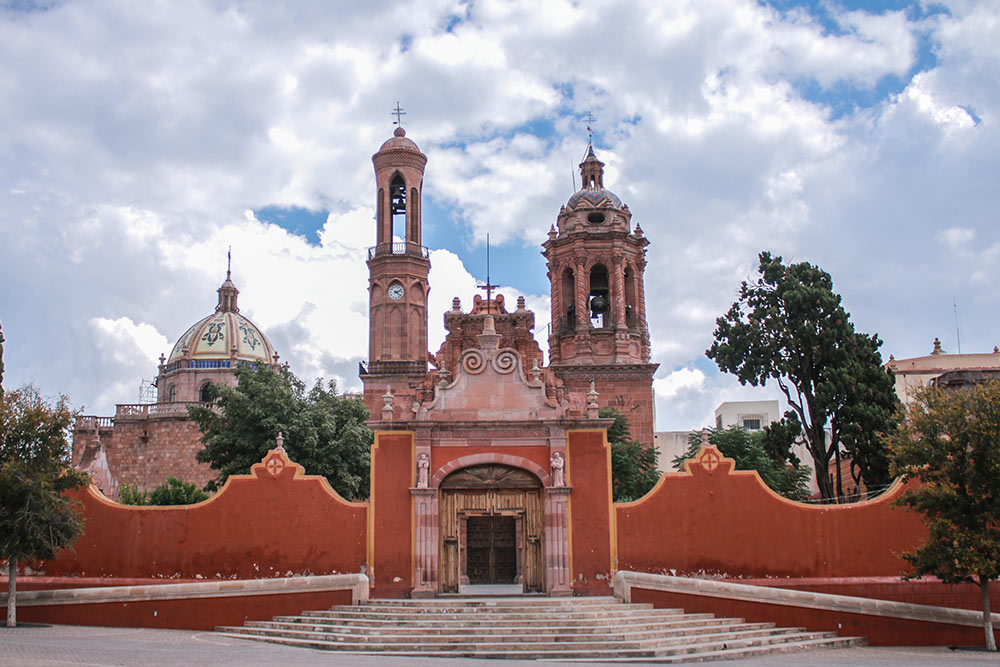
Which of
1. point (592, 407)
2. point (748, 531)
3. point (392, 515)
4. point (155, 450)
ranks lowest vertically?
point (748, 531)

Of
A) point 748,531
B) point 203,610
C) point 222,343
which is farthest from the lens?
point 222,343

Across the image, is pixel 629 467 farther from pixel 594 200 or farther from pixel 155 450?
pixel 155 450

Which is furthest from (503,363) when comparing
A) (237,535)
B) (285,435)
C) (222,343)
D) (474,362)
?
(222,343)

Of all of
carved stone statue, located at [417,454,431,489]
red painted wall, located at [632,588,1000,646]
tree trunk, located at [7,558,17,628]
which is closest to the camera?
red painted wall, located at [632,588,1000,646]

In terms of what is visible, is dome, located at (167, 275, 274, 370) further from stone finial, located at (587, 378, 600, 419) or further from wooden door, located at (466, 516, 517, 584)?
stone finial, located at (587, 378, 600, 419)

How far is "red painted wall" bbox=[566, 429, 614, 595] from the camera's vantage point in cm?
1941

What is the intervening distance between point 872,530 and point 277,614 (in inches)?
465

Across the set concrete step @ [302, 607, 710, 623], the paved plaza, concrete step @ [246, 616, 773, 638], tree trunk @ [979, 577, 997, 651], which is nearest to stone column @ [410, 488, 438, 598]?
concrete step @ [302, 607, 710, 623]

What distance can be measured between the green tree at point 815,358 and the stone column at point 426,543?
549 inches

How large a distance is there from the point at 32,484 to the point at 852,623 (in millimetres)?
15577

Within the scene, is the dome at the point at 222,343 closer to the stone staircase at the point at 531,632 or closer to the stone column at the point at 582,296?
the stone column at the point at 582,296

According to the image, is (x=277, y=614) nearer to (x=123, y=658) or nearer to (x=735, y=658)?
(x=123, y=658)

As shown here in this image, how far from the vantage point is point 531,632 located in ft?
55.0

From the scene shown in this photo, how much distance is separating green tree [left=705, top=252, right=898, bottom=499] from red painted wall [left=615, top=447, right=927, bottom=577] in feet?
27.7
